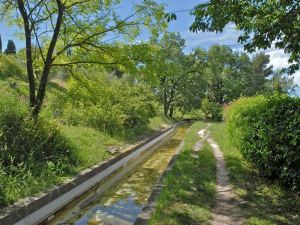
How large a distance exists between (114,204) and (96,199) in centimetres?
63

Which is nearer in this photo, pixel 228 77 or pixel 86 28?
pixel 86 28

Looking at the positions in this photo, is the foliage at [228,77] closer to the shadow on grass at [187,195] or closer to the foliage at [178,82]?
the foliage at [178,82]

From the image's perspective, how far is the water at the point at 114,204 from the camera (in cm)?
789

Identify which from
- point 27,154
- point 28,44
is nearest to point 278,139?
point 27,154

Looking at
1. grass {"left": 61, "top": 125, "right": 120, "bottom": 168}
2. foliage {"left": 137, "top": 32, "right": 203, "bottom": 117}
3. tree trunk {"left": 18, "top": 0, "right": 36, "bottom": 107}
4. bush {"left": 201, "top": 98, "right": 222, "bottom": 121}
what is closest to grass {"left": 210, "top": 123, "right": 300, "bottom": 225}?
grass {"left": 61, "top": 125, "right": 120, "bottom": 168}

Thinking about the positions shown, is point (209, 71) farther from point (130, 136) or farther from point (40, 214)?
point (40, 214)

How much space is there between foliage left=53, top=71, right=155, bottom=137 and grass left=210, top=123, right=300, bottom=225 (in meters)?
6.03

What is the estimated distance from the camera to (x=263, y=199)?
25.6 ft

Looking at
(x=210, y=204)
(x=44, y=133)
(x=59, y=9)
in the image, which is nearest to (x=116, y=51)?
(x=59, y=9)

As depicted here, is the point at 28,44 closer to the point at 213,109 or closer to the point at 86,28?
the point at 86,28

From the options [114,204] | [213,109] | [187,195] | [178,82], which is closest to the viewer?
[187,195]

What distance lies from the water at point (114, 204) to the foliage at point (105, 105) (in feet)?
11.6

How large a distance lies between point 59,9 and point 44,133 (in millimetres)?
4104

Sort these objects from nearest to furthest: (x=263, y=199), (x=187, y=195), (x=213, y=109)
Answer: (x=263, y=199)
(x=187, y=195)
(x=213, y=109)
